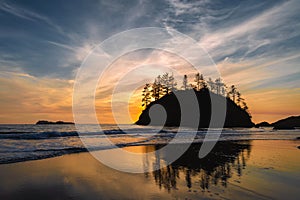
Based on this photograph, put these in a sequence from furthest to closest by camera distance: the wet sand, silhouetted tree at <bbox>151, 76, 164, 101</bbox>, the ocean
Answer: silhouetted tree at <bbox>151, 76, 164, 101</bbox> < the ocean < the wet sand

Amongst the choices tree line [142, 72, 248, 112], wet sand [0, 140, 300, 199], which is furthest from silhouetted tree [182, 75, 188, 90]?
wet sand [0, 140, 300, 199]

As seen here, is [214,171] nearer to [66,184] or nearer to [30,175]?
[66,184]

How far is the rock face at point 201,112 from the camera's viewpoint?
8155 centimetres

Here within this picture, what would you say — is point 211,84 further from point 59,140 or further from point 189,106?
point 59,140

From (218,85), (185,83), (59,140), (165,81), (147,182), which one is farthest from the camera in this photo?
(218,85)

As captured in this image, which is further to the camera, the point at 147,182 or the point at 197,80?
the point at 197,80

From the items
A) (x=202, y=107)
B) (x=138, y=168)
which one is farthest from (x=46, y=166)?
(x=202, y=107)

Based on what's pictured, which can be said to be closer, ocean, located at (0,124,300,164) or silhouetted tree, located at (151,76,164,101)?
ocean, located at (0,124,300,164)

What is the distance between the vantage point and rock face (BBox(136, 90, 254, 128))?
268 feet

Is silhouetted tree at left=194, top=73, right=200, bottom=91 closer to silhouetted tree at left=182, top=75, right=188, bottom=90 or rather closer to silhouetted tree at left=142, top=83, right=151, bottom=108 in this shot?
silhouetted tree at left=182, top=75, right=188, bottom=90

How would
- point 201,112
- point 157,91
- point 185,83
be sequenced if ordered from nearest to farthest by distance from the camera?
point 201,112, point 157,91, point 185,83

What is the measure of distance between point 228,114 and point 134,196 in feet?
290

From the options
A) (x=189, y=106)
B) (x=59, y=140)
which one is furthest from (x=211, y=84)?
(x=59, y=140)

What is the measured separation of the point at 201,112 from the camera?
271ft
